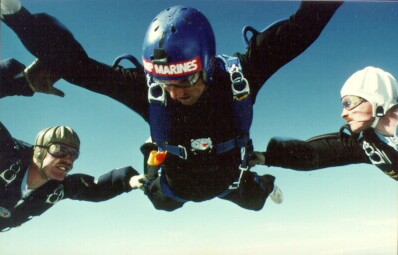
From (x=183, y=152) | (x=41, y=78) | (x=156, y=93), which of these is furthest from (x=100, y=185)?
(x=156, y=93)

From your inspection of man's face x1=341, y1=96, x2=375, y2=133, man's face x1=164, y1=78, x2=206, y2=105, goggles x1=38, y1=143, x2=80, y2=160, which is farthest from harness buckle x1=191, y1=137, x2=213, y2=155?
goggles x1=38, y1=143, x2=80, y2=160

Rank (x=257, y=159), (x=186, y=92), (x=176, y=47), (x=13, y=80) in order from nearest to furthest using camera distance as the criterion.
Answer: (x=176, y=47) → (x=186, y=92) → (x=257, y=159) → (x=13, y=80)

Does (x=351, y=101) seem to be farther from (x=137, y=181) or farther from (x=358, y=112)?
(x=137, y=181)

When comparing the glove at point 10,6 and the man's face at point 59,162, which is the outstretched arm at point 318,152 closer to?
the man's face at point 59,162

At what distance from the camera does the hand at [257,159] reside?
81.4 inches

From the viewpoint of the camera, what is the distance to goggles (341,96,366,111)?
2.29 meters

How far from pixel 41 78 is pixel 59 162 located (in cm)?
59

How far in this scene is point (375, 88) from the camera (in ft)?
7.50

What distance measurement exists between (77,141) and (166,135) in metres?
0.97

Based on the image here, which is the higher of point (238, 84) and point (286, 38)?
point (286, 38)

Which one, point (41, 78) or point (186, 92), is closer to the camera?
point (186, 92)

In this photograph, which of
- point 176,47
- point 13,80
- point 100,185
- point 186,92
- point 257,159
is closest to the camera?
point 176,47

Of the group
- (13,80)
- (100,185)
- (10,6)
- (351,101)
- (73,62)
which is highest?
(10,6)

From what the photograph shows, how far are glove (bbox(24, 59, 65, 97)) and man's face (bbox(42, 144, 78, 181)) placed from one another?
47 centimetres
